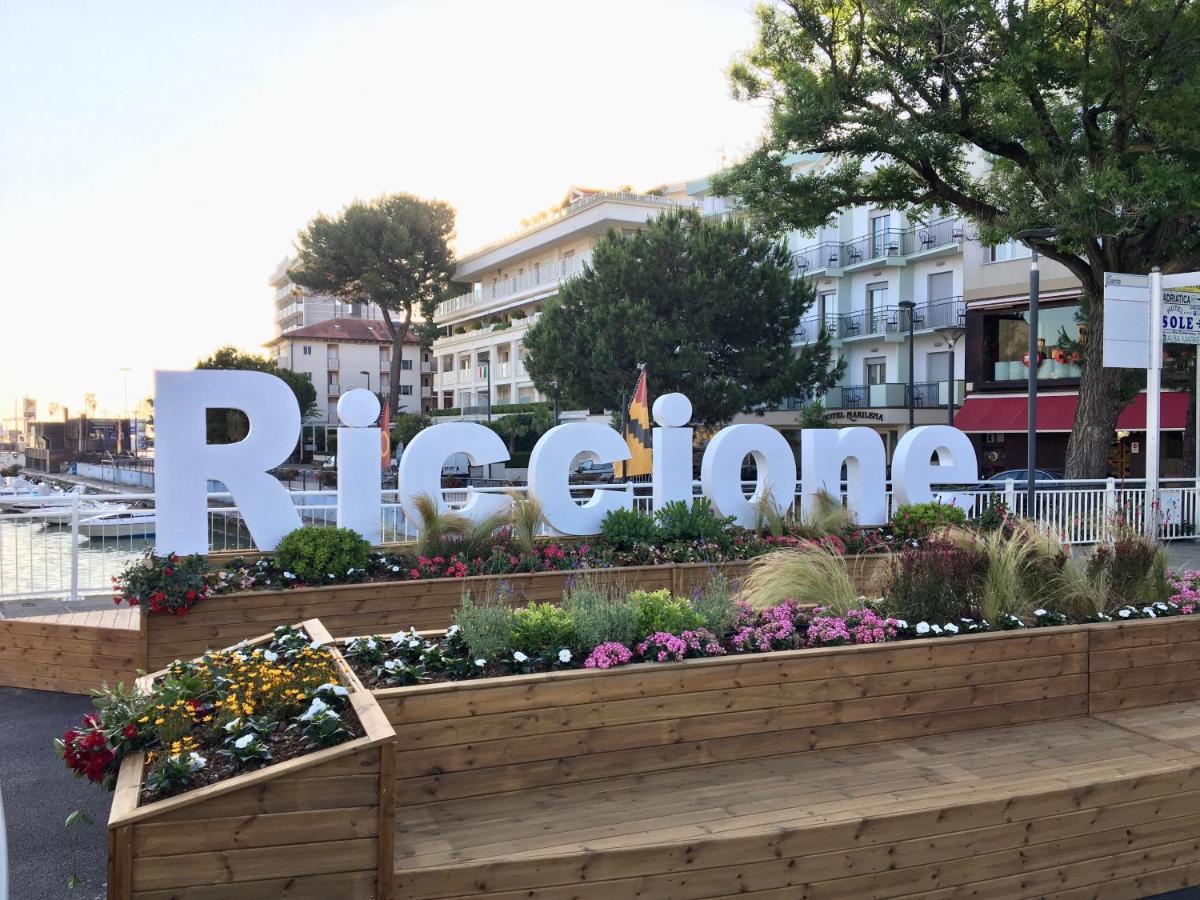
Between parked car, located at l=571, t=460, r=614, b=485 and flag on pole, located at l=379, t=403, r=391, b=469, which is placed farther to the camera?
parked car, located at l=571, t=460, r=614, b=485

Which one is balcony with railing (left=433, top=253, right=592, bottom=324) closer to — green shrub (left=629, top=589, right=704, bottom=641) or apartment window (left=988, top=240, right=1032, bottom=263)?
apartment window (left=988, top=240, right=1032, bottom=263)

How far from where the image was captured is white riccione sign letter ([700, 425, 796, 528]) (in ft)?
34.2

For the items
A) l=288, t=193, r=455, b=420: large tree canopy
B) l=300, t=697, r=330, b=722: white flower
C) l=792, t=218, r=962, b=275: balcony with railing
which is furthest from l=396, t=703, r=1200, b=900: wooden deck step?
l=288, t=193, r=455, b=420: large tree canopy

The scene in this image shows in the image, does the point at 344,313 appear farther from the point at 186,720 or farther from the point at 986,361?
the point at 186,720

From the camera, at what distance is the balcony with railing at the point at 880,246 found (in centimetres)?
3450

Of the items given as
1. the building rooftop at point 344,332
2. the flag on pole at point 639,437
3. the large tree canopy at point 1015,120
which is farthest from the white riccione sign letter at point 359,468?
the building rooftop at point 344,332

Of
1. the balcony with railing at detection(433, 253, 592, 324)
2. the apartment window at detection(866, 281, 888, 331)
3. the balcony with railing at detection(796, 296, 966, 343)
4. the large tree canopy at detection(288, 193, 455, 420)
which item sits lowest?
the balcony with railing at detection(796, 296, 966, 343)

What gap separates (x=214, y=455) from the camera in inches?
320

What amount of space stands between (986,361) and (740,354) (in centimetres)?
823

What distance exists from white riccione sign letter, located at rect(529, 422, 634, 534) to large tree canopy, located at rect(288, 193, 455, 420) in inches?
1777

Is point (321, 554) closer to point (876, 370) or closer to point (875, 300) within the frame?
point (876, 370)

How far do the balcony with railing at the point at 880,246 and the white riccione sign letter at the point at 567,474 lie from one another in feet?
85.1

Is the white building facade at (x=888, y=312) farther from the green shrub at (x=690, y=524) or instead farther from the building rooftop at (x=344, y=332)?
the building rooftop at (x=344, y=332)

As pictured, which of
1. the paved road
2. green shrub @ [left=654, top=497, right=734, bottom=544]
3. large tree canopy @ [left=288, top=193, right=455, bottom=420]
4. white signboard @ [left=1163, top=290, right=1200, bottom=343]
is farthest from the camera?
large tree canopy @ [left=288, top=193, right=455, bottom=420]
